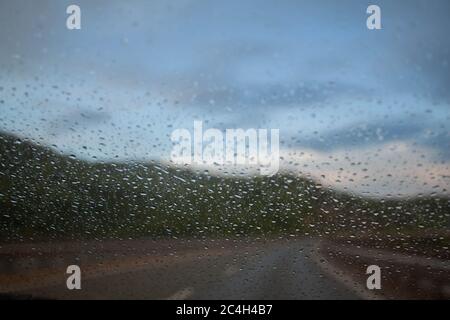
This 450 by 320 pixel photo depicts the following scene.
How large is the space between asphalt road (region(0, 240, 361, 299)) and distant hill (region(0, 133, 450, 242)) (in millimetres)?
115

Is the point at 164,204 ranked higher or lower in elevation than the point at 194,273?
higher

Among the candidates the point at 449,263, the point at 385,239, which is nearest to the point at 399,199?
the point at 385,239

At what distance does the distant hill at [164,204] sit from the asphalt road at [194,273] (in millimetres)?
115

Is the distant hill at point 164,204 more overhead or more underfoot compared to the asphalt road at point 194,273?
more overhead

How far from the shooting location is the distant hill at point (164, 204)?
2.53 m

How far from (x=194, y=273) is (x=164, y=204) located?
1.50 feet

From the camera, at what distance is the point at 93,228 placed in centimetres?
253

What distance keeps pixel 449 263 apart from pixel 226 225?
130cm

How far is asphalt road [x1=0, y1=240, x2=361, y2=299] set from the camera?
2451mm

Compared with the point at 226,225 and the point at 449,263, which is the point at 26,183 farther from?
the point at 449,263

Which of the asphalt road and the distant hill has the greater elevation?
the distant hill

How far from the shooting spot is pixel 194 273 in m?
2.65

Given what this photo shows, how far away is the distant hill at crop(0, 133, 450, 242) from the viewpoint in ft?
8.29

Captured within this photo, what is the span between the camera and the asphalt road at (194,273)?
2.45m
